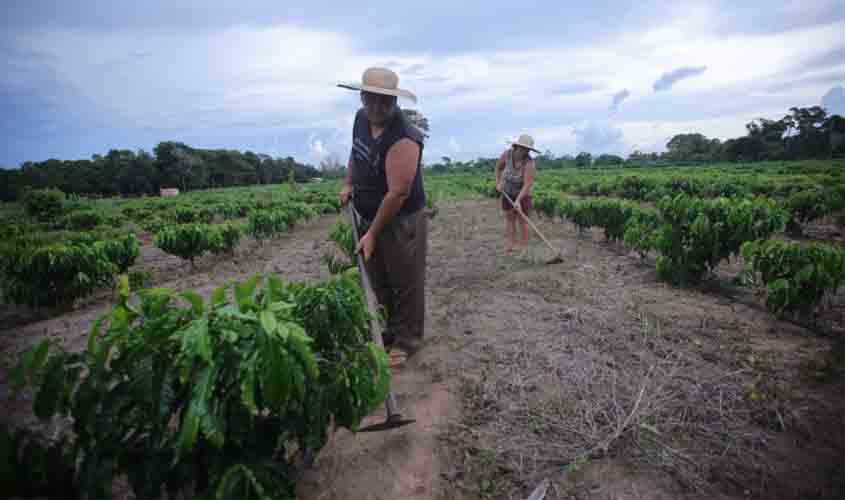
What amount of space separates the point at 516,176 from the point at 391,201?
472 centimetres

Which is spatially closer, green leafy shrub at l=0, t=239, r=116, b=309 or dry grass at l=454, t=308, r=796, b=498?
dry grass at l=454, t=308, r=796, b=498

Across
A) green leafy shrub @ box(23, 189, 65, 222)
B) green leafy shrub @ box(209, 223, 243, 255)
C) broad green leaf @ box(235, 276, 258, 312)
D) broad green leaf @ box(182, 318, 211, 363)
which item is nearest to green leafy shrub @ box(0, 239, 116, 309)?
green leafy shrub @ box(209, 223, 243, 255)

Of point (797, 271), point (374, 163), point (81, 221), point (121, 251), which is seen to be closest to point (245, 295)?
point (374, 163)

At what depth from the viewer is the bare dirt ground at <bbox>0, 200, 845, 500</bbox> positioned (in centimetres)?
222

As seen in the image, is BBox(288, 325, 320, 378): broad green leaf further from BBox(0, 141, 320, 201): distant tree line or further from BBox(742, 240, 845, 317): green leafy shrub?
BBox(0, 141, 320, 201): distant tree line

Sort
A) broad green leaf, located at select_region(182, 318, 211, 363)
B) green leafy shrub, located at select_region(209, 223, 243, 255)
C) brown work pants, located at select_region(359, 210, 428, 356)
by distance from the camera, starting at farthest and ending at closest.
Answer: green leafy shrub, located at select_region(209, 223, 243, 255) → brown work pants, located at select_region(359, 210, 428, 356) → broad green leaf, located at select_region(182, 318, 211, 363)

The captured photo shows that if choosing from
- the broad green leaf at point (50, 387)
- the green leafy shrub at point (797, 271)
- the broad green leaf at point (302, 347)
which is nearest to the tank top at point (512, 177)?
the green leafy shrub at point (797, 271)

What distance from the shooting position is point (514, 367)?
11.0ft

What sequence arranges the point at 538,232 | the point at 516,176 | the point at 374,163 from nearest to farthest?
the point at 374,163 → the point at 538,232 → the point at 516,176

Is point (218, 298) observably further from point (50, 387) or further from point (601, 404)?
point (601, 404)

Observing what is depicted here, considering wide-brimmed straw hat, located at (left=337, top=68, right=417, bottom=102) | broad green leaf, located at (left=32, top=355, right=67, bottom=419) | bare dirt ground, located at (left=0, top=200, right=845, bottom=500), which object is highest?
wide-brimmed straw hat, located at (left=337, top=68, right=417, bottom=102)

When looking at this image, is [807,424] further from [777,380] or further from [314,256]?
[314,256]

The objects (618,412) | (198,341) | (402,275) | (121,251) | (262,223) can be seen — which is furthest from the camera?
(262,223)

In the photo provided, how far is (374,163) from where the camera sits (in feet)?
10.3
